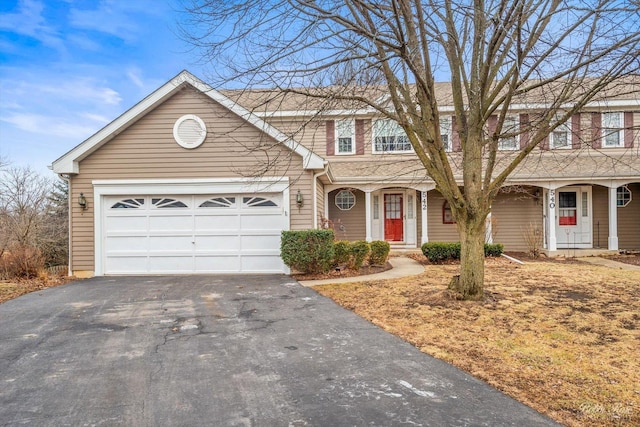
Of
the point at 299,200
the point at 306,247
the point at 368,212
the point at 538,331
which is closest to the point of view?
the point at 538,331

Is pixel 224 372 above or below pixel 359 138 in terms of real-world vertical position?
below

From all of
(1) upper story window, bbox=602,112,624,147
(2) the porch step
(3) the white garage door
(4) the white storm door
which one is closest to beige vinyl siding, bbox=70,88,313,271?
(3) the white garage door

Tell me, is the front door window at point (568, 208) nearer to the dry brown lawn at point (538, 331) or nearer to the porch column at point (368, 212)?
the dry brown lawn at point (538, 331)

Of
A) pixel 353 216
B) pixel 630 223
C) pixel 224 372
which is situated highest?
pixel 353 216

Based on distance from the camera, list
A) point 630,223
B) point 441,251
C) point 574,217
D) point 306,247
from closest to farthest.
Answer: point 306,247 → point 441,251 → point 630,223 → point 574,217

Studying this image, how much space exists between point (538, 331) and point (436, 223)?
10721 millimetres

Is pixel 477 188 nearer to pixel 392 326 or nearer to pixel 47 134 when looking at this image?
pixel 392 326

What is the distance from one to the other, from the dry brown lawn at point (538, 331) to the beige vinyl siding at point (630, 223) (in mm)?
6747

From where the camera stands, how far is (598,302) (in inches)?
280

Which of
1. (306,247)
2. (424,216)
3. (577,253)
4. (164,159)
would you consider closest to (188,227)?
(164,159)

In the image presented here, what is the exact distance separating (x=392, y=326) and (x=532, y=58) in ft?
16.5

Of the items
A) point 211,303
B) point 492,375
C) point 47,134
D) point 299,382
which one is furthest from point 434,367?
point 47,134

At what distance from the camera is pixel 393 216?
16.2 metres

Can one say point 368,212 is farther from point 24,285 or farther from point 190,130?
point 24,285
